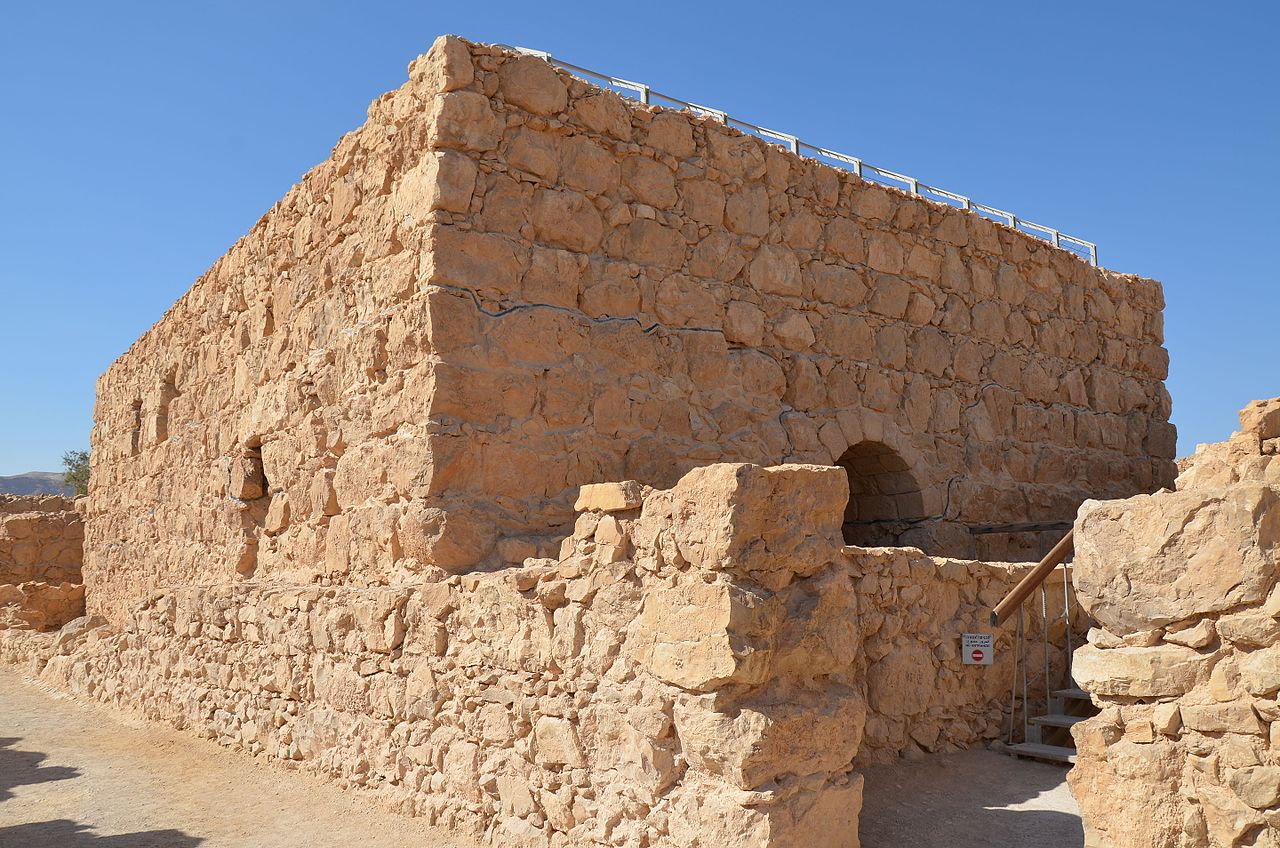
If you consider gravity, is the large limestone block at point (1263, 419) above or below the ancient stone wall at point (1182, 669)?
above

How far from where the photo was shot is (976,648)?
546 centimetres

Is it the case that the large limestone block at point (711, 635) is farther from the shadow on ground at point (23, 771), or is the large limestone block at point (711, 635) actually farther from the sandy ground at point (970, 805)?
the shadow on ground at point (23, 771)

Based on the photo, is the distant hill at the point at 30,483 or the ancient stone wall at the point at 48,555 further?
the distant hill at the point at 30,483

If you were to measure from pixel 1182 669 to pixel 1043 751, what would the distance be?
280cm

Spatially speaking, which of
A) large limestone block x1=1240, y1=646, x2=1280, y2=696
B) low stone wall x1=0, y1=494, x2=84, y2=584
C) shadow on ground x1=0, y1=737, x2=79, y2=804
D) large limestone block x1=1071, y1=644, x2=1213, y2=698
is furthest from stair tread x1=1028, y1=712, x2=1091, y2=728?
low stone wall x1=0, y1=494, x2=84, y2=584

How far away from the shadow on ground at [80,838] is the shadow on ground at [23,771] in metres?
0.88

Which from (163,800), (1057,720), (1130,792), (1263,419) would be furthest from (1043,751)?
(163,800)

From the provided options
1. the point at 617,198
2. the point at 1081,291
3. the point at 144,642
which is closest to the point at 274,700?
the point at 144,642

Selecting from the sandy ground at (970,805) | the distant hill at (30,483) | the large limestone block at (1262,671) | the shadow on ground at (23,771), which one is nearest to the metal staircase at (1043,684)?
the sandy ground at (970,805)

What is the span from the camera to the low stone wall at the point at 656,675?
145 inches

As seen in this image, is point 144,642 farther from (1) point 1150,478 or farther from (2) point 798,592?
(1) point 1150,478

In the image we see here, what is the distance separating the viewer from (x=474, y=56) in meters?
6.05

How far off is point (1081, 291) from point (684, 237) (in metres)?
4.72

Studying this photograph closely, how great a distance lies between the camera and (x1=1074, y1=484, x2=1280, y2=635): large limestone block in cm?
263
